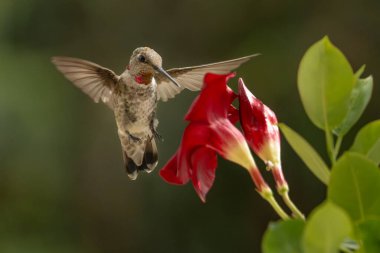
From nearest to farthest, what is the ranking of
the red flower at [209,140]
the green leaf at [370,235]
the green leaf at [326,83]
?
the green leaf at [370,235]
the green leaf at [326,83]
the red flower at [209,140]

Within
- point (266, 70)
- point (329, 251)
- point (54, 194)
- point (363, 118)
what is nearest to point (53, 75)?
point (54, 194)

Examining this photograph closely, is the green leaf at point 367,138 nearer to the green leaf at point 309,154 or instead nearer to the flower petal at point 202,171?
the green leaf at point 309,154

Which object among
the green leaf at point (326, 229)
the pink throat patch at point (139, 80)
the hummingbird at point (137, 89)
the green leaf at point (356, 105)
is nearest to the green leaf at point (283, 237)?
the green leaf at point (326, 229)

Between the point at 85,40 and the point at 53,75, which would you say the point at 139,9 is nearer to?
the point at 85,40

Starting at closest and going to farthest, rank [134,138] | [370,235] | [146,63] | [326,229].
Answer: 1. [326,229]
2. [370,235]
3. [146,63]
4. [134,138]

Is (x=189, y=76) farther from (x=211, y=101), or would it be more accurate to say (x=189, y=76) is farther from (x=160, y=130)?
(x=160, y=130)

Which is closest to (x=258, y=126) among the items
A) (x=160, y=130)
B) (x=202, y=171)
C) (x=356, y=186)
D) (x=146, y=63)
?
(x=202, y=171)
